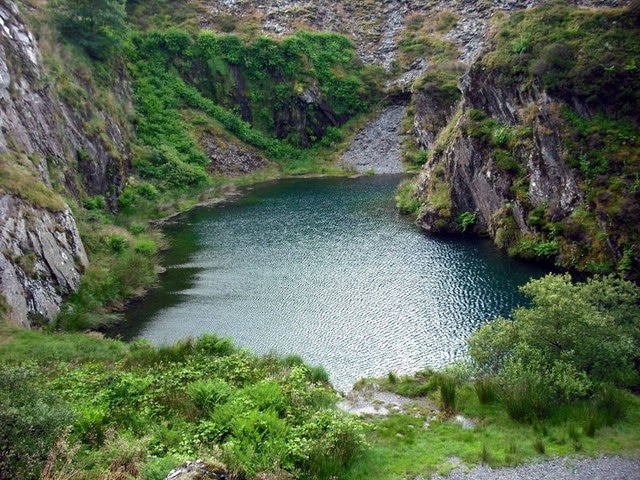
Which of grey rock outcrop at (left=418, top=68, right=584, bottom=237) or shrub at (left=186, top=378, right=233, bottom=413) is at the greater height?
grey rock outcrop at (left=418, top=68, right=584, bottom=237)

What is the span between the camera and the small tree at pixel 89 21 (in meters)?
60.2

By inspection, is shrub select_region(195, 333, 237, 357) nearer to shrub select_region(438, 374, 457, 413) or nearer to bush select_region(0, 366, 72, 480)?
shrub select_region(438, 374, 457, 413)

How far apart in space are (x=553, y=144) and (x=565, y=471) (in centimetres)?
3253

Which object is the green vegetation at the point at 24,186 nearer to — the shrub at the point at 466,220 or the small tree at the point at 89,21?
the small tree at the point at 89,21

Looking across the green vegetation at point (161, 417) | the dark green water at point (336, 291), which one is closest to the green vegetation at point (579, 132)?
the dark green water at point (336, 291)

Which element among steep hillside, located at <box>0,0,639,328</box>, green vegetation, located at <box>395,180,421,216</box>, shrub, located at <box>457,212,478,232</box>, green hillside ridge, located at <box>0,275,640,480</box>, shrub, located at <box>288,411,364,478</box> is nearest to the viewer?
green hillside ridge, located at <box>0,275,640,480</box>

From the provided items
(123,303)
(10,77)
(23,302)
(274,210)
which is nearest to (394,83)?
(274,210)

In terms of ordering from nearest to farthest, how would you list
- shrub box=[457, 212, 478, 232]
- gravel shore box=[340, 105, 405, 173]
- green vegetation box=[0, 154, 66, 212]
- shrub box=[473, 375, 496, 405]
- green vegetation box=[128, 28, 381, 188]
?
shrub box=[473, 375, 496, 405]
green vegetation box=[0, 154, 66, 212]
shrub box=[457, 212, 478, 232]
gravel shore box=[340, 105, 405, 173]
green vegetation box=[128, 28, 381, 188]

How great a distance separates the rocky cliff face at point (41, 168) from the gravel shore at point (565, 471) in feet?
76.8

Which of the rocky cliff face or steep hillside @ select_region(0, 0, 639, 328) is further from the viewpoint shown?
steep hillside @ select_region(0, 0, 639, 328)

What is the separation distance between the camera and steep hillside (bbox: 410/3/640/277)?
37594 mm

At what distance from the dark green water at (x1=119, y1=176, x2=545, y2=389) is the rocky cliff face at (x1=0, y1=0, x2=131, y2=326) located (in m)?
5.64

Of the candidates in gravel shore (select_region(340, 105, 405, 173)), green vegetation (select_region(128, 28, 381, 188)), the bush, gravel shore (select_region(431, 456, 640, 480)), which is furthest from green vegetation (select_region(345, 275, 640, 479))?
green vegetation (select_region(128, 28, 381, 188))

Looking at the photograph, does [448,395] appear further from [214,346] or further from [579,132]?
[579,132]
